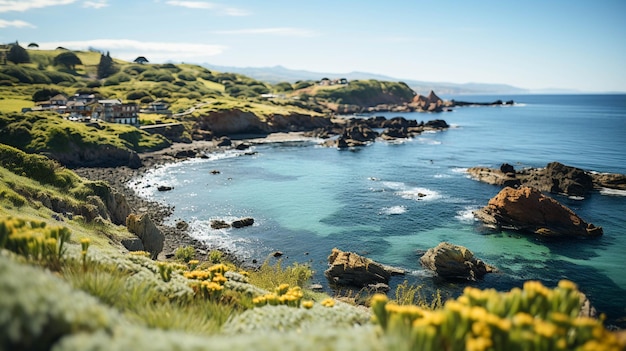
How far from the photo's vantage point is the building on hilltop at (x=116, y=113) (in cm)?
9450

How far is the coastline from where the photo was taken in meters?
39.1

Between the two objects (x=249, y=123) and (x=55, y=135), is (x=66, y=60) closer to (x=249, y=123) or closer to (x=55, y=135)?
(x=249, y=123)

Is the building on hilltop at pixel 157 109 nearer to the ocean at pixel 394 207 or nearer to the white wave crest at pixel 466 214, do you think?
the ocean at pixel 394 207

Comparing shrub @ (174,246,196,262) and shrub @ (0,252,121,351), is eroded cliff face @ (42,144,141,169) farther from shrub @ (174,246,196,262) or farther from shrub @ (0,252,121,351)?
shrub @ (0,252,121,351)

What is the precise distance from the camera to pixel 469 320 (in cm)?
688

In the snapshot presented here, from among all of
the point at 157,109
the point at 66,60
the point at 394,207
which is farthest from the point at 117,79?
the point at 394,207

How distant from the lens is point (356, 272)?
32.0 meters

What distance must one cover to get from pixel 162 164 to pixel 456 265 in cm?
6003

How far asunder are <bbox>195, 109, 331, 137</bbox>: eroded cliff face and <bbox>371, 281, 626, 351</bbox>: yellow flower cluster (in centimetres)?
10719

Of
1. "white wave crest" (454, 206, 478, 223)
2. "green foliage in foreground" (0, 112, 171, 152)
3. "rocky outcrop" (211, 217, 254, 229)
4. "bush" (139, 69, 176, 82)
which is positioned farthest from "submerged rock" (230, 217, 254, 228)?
"bush" (139, 69, 176, 82)

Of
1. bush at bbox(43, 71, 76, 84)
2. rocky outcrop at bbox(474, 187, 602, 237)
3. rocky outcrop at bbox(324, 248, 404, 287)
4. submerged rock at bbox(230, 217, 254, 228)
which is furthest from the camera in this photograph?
bush at bbox(43, 71, 76, 84)

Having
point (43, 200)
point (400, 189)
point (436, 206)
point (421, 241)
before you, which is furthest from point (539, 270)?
point (43, 200)

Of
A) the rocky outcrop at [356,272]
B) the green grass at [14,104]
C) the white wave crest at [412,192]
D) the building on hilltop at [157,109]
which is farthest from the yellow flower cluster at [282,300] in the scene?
the building on hilltop at [157,109]

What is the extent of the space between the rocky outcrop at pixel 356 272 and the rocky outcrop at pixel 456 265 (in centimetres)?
399
